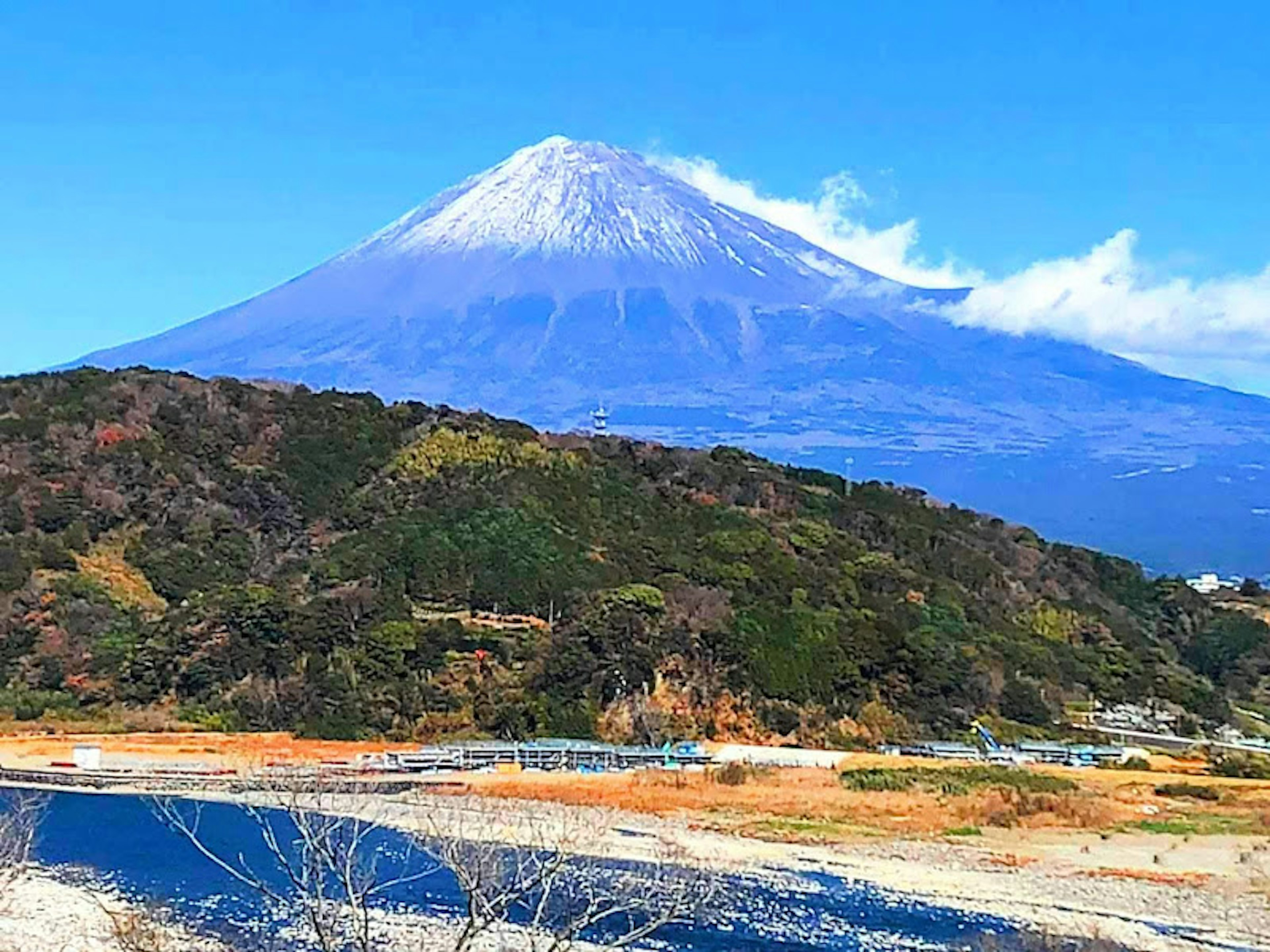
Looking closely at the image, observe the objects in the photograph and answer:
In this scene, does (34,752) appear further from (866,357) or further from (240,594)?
(866,357)

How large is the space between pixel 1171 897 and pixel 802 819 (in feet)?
21.7

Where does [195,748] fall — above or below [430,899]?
above

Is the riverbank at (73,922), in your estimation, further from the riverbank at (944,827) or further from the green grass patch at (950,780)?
the green grass patch at (950,780)

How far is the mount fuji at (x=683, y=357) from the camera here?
143 meters

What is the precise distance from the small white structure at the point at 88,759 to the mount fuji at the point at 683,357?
346 feet

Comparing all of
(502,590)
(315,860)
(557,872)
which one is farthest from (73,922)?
(502,590)

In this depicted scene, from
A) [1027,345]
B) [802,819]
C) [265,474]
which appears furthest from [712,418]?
[802,819]

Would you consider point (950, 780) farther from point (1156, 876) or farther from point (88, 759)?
point (88, 759)

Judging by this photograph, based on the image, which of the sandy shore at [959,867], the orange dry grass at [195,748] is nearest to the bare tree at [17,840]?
the sandy shore at [959,867]

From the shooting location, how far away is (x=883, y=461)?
487 ft

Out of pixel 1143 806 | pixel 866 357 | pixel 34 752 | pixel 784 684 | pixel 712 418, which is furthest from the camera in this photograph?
pixel 866 357

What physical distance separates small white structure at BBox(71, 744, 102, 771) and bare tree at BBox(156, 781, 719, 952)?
2853 mm

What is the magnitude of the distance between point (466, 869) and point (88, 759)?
18.9m

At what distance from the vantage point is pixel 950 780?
94.5 ft
